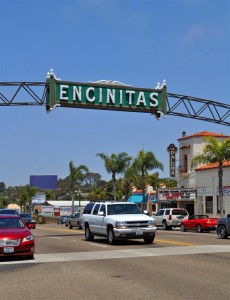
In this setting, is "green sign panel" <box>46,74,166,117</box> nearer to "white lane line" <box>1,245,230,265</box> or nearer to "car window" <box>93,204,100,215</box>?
"car window" <box>93,204,100,215</box>

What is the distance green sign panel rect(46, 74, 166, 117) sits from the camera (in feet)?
96.1

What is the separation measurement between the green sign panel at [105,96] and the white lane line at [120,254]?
492 inches

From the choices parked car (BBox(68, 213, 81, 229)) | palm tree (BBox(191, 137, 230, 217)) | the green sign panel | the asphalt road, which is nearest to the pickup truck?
the asphalt road

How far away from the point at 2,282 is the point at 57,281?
3.97 ft

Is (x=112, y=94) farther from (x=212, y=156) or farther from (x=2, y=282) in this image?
(x=2, y=282)

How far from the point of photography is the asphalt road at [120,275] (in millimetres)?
9992

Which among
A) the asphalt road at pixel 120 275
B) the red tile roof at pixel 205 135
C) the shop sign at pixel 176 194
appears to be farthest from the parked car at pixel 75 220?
the asphalt road at pixel 120 275

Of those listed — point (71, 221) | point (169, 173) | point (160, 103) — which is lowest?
point (71, 221)

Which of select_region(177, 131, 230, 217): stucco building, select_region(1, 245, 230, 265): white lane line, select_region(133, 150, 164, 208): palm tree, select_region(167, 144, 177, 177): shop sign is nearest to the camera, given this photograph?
select_region(1, 245, 230, 265): white lane line

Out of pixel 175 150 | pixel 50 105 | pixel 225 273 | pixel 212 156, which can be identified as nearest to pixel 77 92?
pixel 50 105

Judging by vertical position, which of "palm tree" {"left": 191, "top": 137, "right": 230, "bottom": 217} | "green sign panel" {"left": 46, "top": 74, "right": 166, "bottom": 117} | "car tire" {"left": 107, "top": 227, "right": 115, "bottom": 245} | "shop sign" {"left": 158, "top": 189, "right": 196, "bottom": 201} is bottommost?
"car tire" {"left": 107, "top": 227, "right": 115, "bottom": 245}

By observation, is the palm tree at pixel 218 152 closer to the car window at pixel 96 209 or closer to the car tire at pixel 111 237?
the car window at pixel 96 209

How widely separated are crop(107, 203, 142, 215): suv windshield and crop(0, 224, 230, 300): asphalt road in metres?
4.46

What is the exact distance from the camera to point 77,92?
97.3ft
